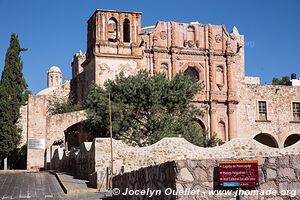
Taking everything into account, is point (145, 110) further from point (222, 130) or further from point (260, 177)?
point (260, 177)

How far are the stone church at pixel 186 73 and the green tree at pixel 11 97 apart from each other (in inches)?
41.4

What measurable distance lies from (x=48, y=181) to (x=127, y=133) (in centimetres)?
656

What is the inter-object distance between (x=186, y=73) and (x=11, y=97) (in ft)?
42.1

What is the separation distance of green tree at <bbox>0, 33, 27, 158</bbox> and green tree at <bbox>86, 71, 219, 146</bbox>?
9.15 metres

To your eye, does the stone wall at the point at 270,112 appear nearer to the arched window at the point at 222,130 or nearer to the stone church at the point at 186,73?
the stone church at the point at 186,73

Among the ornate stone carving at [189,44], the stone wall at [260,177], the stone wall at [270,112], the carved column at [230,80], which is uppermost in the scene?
the ornate stone carving at [189,44]

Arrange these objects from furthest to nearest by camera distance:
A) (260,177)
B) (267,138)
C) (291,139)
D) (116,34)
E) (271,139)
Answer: (291,139), (267,138), (271,139), (116,34), (260,177)

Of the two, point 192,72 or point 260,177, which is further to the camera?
point 192,72

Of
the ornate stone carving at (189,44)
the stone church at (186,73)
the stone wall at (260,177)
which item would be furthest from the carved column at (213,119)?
the stone wall at (260,177)

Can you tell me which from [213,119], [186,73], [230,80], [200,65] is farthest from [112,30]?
[213,119]

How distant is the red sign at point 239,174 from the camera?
7.78 meters

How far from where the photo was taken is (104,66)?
1377 inches

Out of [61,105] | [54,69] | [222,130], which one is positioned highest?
[54,69]

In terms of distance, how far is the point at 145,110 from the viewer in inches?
1070
